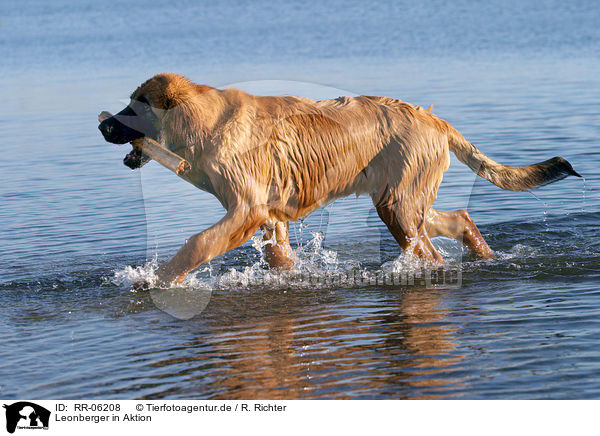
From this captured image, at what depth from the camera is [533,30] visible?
101 feet

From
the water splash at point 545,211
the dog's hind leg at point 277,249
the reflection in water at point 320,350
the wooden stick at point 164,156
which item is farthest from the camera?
the water splash at point 545,211

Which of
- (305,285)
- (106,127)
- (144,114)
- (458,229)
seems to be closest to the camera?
(106,127)

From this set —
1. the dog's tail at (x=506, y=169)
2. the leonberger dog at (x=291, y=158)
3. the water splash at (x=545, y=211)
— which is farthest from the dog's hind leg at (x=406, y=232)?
the water splash at (x=545, y=211)

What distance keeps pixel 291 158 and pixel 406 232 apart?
51.7 inches

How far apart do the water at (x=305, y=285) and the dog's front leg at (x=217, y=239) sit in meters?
0.37

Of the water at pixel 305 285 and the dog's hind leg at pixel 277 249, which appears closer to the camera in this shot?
the water at pixel 305 285

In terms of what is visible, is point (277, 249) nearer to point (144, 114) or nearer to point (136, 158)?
point (136, 158)

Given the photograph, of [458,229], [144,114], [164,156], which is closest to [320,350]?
[164,156]

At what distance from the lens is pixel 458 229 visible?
8.77 m
